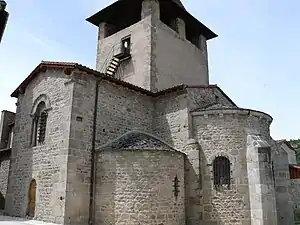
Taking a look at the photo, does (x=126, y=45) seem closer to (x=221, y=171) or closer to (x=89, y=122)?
(x=89, y=122)

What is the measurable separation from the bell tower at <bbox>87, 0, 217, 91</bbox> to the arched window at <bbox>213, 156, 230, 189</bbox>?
5.63 m

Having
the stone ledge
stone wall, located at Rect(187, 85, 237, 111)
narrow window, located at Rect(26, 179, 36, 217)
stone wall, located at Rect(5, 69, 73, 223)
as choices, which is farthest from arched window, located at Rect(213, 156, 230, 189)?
narrow window, located at Rect(26, 179, 36, 217)

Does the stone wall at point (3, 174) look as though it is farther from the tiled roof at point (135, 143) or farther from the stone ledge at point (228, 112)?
the stone ledge at point (228, 112)

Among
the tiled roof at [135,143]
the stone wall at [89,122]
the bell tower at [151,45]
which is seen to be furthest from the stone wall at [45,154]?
the bell tower at [151,45]

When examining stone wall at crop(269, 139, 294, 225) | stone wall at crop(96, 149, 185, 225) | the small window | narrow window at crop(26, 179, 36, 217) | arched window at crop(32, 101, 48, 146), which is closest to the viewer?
stone wall at crop(96, 149, 185, 225)

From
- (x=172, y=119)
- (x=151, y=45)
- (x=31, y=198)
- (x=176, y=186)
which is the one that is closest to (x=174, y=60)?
(x=151, y=45)

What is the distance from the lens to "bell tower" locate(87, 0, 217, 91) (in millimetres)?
17188

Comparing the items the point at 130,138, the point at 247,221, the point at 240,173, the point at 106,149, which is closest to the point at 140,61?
the point at 130,138

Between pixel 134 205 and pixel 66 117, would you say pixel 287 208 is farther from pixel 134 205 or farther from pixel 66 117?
pixel 66 117

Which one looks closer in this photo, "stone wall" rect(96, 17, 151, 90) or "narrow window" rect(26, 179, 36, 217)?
"narrow window" rect(26, 179, 36, 217)

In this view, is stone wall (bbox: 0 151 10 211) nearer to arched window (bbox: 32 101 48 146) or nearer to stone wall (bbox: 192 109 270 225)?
arched window (bbox: 32 101 48 146)

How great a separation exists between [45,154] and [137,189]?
4.21m

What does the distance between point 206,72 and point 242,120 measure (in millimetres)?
8751

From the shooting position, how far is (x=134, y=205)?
37.1ft
